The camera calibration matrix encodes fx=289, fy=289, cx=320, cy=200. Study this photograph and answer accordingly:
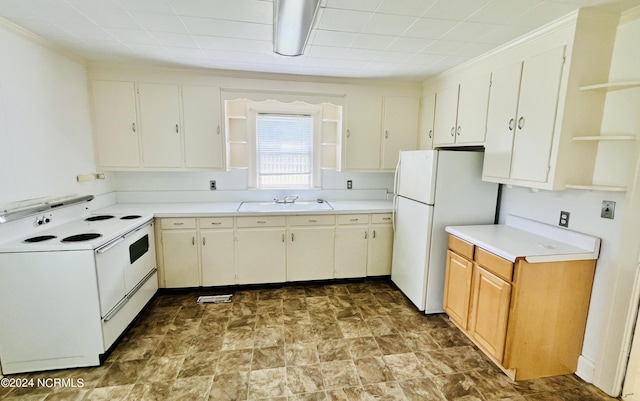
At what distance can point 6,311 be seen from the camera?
6.31 feet

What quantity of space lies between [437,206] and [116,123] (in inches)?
134

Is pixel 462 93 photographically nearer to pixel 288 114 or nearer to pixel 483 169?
pixel 483 169

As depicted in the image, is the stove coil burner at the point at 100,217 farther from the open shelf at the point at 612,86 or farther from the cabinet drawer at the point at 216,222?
the open shelf at the point at 612,86

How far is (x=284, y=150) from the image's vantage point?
12.4ft

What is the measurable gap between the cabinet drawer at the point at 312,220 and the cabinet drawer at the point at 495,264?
1548mm

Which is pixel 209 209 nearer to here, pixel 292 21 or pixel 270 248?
pixel 270 248

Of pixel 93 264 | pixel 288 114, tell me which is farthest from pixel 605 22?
pixel 93 264

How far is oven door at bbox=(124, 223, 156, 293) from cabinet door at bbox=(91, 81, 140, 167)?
0.88m

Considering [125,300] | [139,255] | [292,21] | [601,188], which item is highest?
[292,21]

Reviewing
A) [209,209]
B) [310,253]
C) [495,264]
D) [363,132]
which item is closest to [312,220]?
[310,253]

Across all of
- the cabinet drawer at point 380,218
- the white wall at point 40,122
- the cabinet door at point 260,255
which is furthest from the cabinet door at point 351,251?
the white wall at point 40,122

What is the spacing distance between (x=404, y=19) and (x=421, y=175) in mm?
1345

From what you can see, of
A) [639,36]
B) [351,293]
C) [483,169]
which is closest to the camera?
[639,36]

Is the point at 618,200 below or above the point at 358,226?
above
